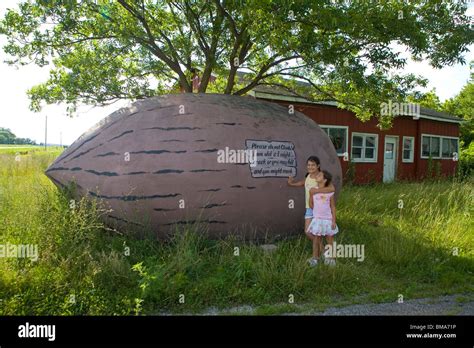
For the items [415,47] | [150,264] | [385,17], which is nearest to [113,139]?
[150,264]

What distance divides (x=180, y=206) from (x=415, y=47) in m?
4.27

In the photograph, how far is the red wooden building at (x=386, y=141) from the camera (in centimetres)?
1356

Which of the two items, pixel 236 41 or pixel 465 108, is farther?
pixel 465 108

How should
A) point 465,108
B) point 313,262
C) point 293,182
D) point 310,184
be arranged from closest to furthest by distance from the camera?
1. point 313,262
2. point 310,184
3. point 293,182
4. point 465,108

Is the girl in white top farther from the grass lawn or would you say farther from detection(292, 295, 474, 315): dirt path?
detection(292, 295, 474, 315): dirt path

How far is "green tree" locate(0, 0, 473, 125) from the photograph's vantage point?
18.2ft

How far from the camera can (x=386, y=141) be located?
16156 millimetres

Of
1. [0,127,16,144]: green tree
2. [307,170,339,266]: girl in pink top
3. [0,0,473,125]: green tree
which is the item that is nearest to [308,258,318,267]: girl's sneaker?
[307,170,339,266]: girl in pink top

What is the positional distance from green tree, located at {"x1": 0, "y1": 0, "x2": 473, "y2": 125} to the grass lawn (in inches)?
115

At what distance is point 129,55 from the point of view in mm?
7875

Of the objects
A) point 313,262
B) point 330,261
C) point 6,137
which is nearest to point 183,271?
point 313,262

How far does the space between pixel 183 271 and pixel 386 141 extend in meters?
14.2

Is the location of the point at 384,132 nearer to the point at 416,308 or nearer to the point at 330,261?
the point at 330,261

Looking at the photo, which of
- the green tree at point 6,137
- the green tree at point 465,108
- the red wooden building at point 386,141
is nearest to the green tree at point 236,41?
the red wooden building at point 386,141
